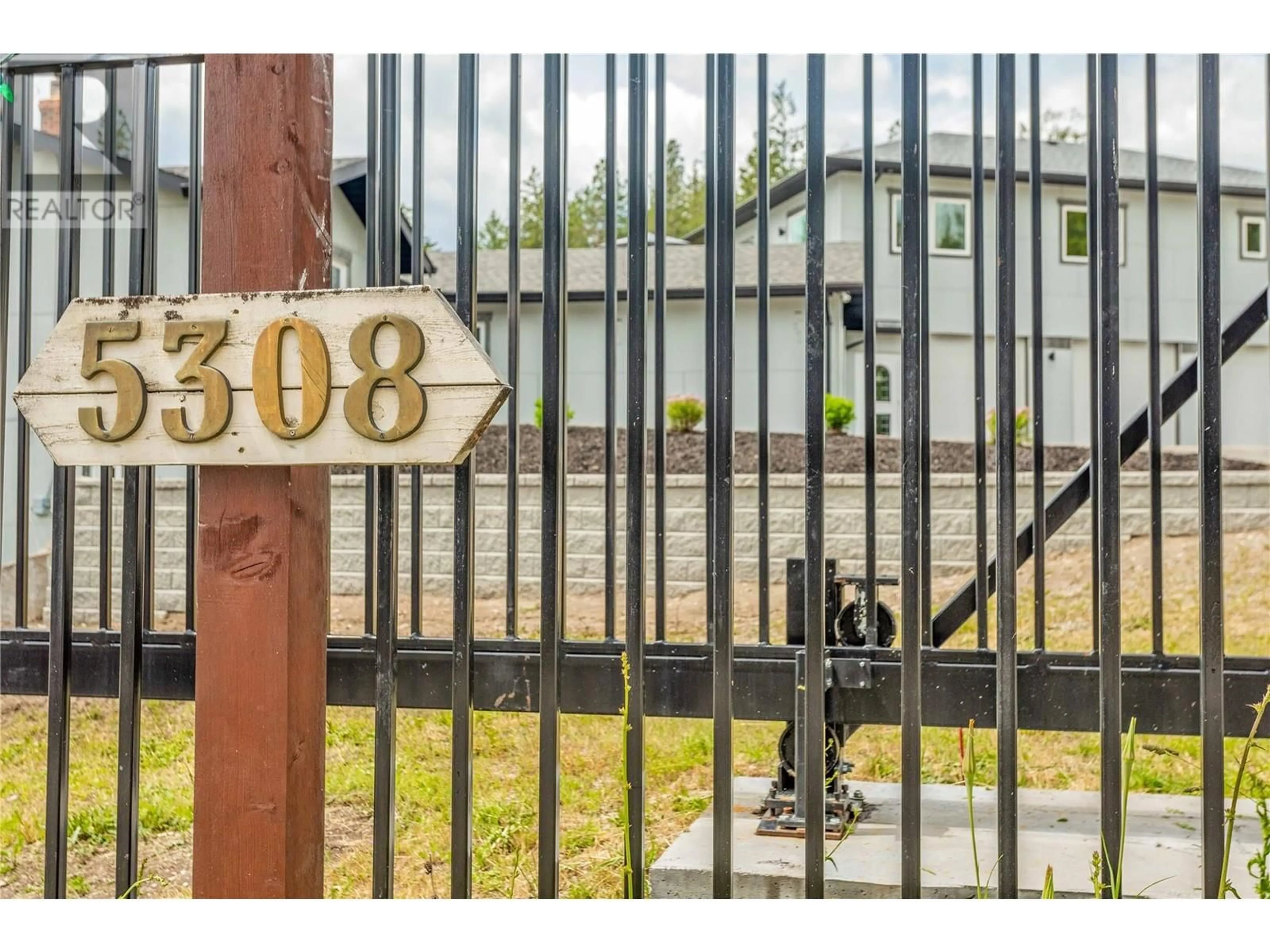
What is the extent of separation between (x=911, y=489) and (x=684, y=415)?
377 inches

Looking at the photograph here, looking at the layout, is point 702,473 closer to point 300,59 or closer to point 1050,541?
point 1050,541

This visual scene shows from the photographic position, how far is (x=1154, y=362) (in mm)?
2336

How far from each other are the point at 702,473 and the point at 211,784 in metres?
7.54

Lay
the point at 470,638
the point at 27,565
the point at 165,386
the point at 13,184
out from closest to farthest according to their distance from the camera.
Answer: the point at 165,386 < the point at 470,638 < the point at 27,565 < the point at 13,184

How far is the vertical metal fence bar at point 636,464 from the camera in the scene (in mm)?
1472

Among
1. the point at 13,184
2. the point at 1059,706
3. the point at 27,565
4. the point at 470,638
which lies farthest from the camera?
the point at 13,184

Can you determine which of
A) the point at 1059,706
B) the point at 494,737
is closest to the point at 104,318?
the point at 1059,706

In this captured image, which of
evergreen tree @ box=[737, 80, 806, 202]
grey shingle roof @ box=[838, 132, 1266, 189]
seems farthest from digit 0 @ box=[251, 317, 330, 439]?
evergreen tree @ box=[737, 80, 806, 202]

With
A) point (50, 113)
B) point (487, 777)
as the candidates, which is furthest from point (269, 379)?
point (50, 113)

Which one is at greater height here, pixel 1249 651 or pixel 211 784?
pixel 211 784

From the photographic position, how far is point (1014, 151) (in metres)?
1.40

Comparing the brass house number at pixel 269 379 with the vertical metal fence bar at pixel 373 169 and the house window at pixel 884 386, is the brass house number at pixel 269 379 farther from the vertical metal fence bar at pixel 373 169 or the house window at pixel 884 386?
the house window at pixel 884 386

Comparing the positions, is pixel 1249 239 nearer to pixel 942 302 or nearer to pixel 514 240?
pixel 942 302

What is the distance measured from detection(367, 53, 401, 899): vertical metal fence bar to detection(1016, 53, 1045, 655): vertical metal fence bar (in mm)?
1333
